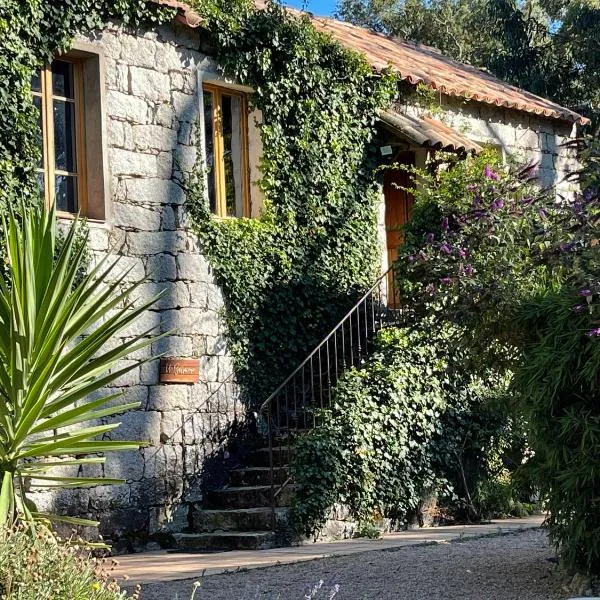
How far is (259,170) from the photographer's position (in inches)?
443

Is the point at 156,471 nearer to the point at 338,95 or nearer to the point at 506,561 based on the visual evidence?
the point at 506,561

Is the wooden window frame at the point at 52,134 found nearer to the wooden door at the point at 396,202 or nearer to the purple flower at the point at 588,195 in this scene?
the wooden door at the point at 396,202

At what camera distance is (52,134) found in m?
9.59

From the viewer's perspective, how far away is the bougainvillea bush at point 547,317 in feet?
20.6

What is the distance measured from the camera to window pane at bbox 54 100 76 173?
31.8 ft

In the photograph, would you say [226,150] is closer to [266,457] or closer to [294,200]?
[294,200]

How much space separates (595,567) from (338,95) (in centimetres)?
684

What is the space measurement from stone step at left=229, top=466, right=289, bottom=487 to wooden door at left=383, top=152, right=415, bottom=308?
3704 millimetres

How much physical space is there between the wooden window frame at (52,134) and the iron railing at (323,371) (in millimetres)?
2533

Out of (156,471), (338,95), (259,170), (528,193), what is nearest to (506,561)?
(528,193)

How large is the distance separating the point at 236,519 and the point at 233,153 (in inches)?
148

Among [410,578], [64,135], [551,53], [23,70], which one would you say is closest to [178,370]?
[64,135]

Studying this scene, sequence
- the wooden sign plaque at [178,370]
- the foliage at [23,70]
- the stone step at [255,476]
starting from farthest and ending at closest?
1. the stone step at [255,476]
2. the wooden sign plaque at [178,370]
3. the foliage at [23,70]

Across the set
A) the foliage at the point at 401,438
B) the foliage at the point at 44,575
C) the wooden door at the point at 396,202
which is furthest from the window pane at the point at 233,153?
the foliage at the point at 44,575
